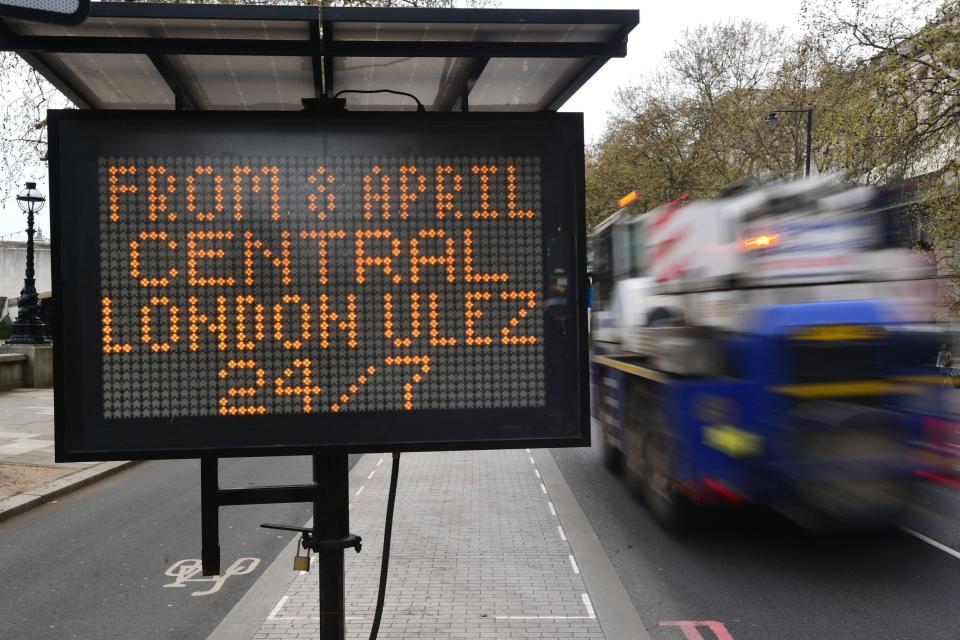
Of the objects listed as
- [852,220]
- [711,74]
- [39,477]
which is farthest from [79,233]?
[711,74]

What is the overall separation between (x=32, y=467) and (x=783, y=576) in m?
10.6

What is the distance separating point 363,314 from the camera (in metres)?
2.70

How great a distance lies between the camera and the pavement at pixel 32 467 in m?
10.1

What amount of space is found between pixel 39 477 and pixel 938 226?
18621mm

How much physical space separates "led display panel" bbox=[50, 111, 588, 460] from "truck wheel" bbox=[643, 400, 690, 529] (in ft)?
17.9

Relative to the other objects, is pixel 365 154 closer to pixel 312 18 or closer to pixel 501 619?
pixel 312 18

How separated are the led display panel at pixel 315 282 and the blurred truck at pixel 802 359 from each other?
451 cm

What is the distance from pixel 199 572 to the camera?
706 cm

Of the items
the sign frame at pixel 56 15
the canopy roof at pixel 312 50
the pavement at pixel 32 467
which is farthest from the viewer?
the pavement at pixel 32 467

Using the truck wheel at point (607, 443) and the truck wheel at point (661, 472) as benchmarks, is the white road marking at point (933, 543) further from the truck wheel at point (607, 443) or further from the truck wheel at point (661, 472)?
the truck wheel at point (607, 443)

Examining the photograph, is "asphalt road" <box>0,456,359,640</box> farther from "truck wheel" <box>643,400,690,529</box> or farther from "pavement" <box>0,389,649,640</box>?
"truck wheel" <box>643,400,690,529</box>

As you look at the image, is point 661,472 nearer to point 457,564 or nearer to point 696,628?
point 457,564

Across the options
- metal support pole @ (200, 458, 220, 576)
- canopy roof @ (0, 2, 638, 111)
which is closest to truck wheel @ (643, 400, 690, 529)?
canopy roof @ (0, 2, 638, 111)

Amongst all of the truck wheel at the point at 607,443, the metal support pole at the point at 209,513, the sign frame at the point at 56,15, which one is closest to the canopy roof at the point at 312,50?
the sign frame at the point at 56,15
